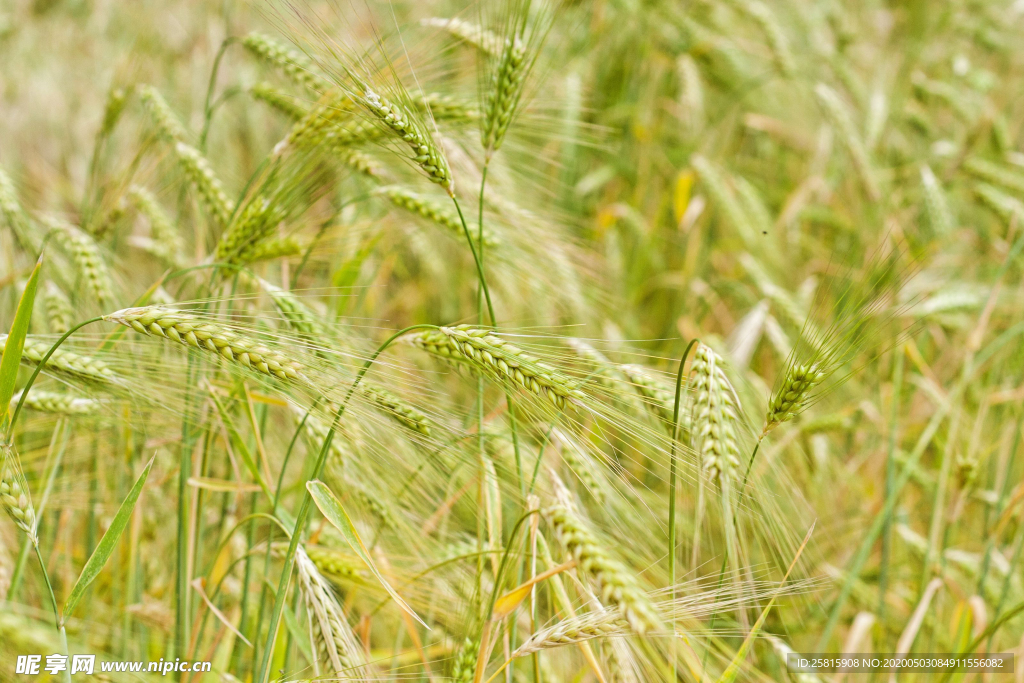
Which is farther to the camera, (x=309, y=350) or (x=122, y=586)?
(x=122, y=586)

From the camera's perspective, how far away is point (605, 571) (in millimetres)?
670

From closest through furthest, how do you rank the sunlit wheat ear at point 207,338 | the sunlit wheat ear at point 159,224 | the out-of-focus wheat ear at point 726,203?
the sunlit wheat ear at point 207,338 < the sunlit wheat ear at point 159,224 < the out-of-focus wheat ear at point 726,203

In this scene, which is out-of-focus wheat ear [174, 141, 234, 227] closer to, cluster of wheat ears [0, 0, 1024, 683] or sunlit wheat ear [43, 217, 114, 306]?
cluster of wheat ears [0, 0, 1024, 683]

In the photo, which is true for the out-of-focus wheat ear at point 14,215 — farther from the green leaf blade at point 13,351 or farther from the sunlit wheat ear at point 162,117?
the green leaf blade at point 13,351

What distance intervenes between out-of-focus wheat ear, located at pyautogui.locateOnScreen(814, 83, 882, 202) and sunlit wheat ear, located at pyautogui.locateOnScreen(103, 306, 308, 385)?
2306mm

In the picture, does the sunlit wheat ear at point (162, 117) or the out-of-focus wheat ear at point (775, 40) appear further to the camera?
the out-of-focus wheat ear at point (775, 40)

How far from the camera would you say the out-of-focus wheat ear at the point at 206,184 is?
4.23 feet

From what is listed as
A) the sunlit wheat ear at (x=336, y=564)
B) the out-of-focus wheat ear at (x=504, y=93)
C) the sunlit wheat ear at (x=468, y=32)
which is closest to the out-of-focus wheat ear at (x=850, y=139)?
the sunlit wheat ear at (x=468, y=32)

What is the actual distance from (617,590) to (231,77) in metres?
3.44

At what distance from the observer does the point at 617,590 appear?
64cm

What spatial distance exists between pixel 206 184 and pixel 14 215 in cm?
37

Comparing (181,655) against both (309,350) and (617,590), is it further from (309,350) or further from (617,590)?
(617,590)

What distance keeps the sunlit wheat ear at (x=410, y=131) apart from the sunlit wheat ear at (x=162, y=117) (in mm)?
774

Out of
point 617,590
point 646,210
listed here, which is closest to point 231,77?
point 646,210
